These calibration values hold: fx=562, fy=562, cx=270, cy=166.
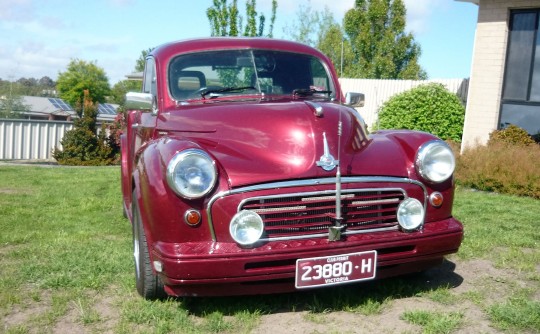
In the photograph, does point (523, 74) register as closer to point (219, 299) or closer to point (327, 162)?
point (327, 162)

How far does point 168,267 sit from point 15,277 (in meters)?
1.69

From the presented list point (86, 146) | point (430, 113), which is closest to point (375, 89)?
point (430, 113)

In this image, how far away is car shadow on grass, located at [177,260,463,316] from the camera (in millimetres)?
3520

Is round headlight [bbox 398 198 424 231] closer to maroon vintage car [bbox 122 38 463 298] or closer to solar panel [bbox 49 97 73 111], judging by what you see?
maroon vintage car [bbox 122 38 463 298]

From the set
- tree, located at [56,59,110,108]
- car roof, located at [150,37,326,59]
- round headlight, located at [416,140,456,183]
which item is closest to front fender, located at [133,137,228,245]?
round headlight, located at [416,140,456,183]

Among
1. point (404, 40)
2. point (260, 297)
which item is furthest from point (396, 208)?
point (404, 40)

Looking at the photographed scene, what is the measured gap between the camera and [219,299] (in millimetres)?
3715

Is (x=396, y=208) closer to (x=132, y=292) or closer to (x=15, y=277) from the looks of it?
(x=132, y=292)

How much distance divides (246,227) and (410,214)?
1.06 m

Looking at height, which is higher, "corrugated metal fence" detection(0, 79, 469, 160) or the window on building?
the window on building

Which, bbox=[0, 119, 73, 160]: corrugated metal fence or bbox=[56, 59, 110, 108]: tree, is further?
bbox=[56, 59, 110, 108]: tree

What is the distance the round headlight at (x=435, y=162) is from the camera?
143 inches

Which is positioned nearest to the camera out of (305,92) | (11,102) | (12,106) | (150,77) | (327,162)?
(327,162)

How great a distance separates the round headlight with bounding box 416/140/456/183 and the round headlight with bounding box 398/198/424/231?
23 cm
